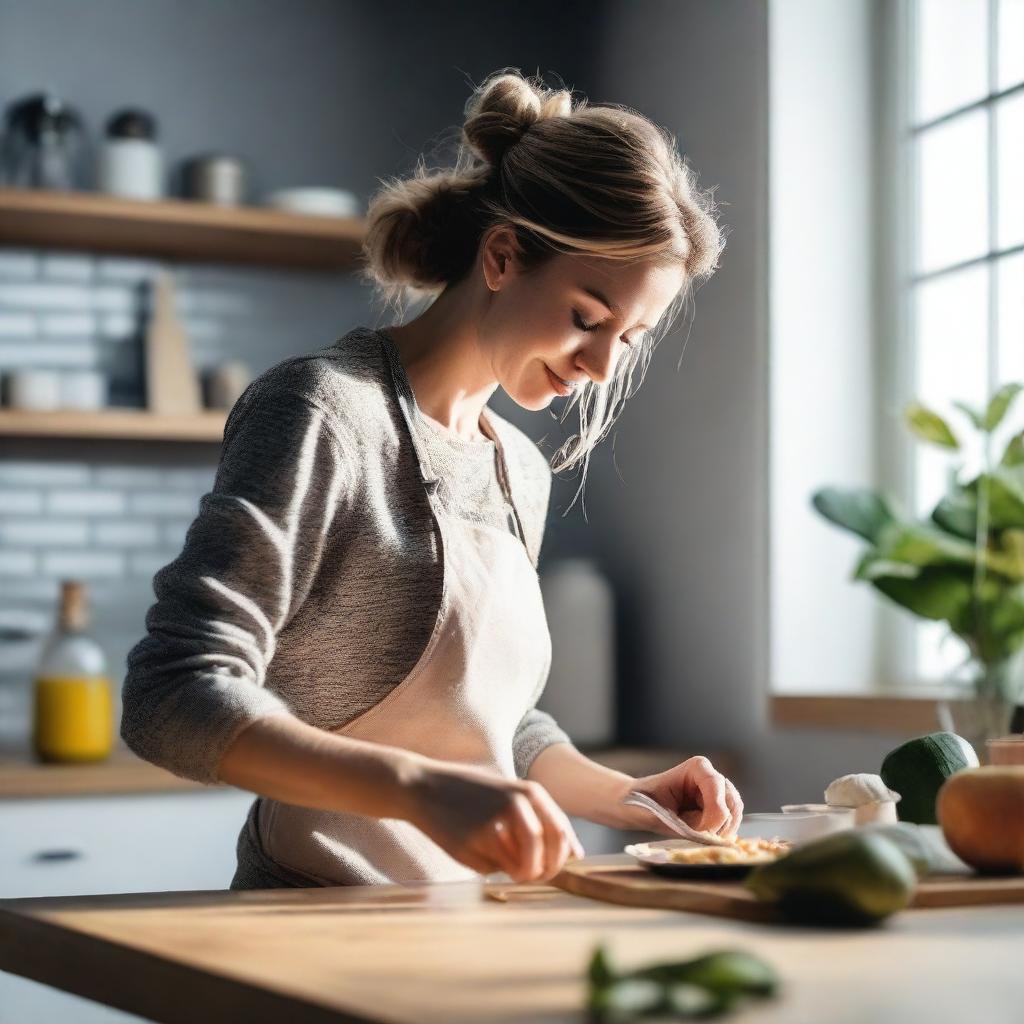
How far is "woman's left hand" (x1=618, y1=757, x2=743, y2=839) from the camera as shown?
144 cm

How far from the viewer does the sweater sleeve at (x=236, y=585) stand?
116 cm

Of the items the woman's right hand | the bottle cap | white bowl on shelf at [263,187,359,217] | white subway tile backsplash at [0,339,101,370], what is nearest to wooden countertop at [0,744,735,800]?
the bottle cap

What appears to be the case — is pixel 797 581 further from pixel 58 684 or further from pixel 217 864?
pixel 58 684

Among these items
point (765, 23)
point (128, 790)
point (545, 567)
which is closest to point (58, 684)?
point (128, 790)

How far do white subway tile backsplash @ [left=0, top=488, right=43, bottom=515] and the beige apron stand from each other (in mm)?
1938

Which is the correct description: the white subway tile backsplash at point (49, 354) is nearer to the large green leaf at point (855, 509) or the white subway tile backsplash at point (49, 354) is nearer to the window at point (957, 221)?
the large green leaf at point (855, 509)

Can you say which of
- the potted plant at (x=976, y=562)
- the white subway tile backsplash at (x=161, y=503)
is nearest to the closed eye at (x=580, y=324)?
the potted plant at (x=976, y=562)

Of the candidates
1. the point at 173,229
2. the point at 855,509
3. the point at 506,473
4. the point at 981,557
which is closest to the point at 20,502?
the point at 173,229

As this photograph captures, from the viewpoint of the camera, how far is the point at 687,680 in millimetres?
3230

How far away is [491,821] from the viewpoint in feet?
3.31

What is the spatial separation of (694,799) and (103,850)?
153cm

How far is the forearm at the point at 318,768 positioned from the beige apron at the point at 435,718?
0.96 feet

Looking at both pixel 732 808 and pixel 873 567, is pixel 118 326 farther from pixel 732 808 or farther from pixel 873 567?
pixel 732 808

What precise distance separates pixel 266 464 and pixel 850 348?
201 centimetres
